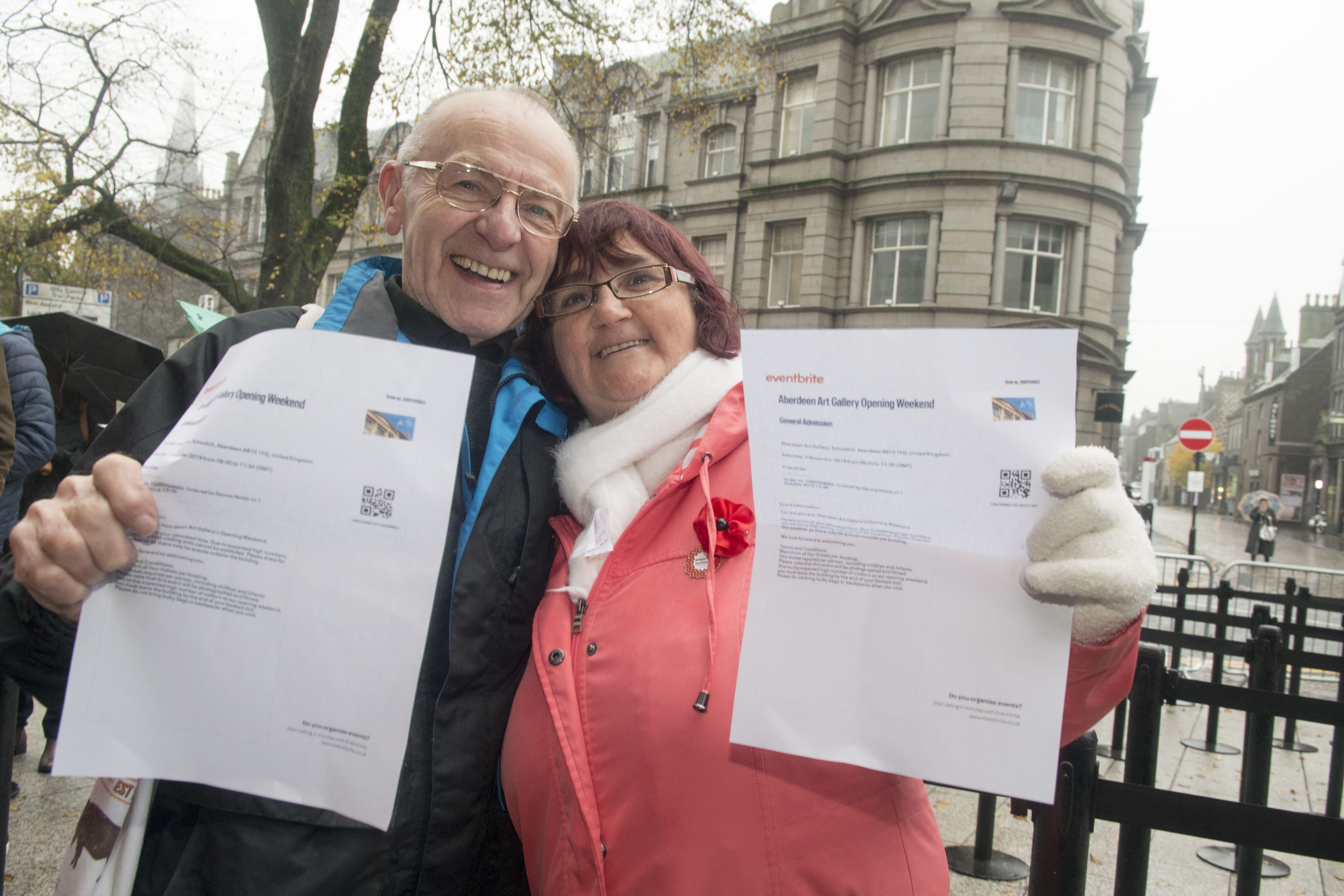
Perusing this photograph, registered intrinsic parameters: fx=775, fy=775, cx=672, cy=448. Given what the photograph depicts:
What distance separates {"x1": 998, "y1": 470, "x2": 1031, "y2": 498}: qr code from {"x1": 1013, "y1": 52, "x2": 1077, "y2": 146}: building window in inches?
846

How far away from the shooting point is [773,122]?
72.0 feet

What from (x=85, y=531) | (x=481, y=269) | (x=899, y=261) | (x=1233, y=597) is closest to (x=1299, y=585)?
(x=1233, y=597)

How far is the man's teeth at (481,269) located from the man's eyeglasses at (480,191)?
0.36 ft

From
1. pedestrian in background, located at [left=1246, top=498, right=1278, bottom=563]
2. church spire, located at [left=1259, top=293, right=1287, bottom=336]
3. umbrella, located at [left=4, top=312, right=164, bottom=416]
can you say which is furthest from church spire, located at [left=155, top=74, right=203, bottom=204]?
church spire, located at [left=1259, top=293, right=1287, bottom=336]

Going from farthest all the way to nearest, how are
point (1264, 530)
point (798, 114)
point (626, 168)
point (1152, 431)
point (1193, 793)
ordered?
point (1152, 431) → point (626, 168) → point (798, 114) → point (1264, 530) → point (1193, 793)

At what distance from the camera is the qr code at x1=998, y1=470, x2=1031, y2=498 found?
1096 mm

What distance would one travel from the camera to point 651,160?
2472 cm

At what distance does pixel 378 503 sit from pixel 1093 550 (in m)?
0.99

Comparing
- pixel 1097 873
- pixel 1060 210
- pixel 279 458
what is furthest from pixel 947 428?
pixel 1060 210

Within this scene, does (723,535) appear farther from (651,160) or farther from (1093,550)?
(651,160)

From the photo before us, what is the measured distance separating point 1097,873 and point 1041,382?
3735 millimetres

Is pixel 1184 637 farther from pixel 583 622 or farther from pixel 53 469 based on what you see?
pixel 53 469

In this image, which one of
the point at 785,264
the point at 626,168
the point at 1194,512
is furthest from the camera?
the point at 626,168

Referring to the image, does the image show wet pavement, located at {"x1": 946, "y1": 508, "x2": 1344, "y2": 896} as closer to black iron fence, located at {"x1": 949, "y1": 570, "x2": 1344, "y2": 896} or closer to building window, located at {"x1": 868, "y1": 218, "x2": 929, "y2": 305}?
black iron fence, located at {"x1": 949, "y1": 570, "x2": 1344, "y2": 896}
